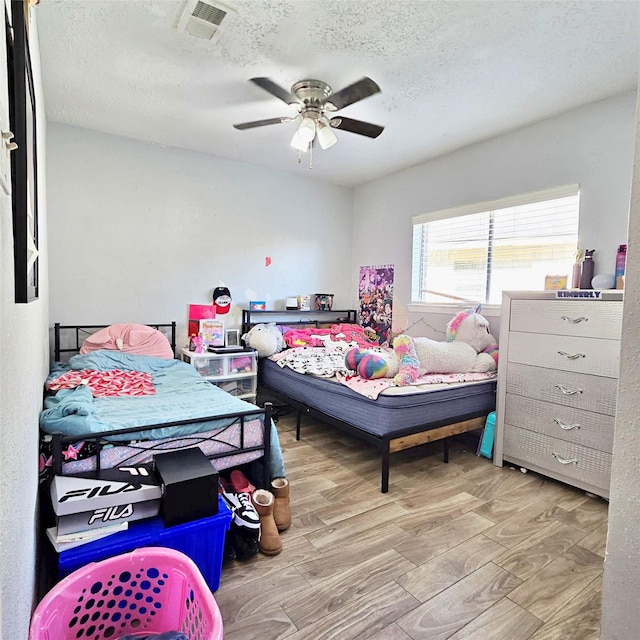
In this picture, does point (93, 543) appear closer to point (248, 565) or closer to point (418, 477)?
point (248, 565)

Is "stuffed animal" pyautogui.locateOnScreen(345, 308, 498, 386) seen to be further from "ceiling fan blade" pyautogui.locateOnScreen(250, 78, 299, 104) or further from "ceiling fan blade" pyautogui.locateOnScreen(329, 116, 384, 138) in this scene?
"ceiling fan blade" pyautogui.locateOnScreen(250, 78, 299, 104)

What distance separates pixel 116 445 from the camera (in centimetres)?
164

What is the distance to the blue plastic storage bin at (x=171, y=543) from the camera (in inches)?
50.8

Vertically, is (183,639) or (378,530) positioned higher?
(183,639)

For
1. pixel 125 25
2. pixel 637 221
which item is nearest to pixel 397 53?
pixel 125 25

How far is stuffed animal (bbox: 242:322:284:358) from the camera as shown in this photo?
370 centimetres

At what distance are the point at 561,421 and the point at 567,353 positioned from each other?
1.36 ft

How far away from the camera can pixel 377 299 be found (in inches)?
176

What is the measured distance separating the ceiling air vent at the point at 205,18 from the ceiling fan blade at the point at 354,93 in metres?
0.65

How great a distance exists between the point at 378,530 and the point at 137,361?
2.11 m

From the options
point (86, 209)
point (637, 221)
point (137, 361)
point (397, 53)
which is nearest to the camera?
point (637, 221)

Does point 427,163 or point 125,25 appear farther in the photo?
point 427,163

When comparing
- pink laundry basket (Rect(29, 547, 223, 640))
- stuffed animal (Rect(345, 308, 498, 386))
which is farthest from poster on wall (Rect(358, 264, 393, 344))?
pink laundry basket (Rect(29, 547, 223, 640))

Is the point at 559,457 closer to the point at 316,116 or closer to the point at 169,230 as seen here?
the point at 316,116
